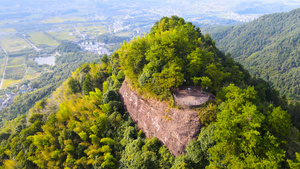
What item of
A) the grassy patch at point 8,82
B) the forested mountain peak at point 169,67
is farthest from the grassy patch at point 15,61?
the forested mountain peak at point 169,67

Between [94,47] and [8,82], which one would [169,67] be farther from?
[94,47]

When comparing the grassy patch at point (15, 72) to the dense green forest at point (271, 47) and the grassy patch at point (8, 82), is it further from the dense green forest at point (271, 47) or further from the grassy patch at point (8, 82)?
the dense green forest at point (271, 47)

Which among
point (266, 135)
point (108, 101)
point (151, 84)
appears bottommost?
point (108, 101)

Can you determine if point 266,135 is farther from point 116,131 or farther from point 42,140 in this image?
point 42,140

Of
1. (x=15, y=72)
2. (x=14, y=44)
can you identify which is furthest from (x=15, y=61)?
(x=14, y=44)

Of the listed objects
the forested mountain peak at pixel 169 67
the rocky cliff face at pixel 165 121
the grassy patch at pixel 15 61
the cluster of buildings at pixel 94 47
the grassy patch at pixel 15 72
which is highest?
the forested mountain peak at pixel 169 67

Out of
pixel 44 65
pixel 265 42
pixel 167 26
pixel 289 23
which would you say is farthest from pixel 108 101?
pixel 289 23

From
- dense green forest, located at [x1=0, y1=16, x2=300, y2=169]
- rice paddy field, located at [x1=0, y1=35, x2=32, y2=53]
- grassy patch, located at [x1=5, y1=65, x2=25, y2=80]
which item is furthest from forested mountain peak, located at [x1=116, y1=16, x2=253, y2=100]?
rice paddy field, located at [x1=0, y1=35, x2=32, y2=53]
